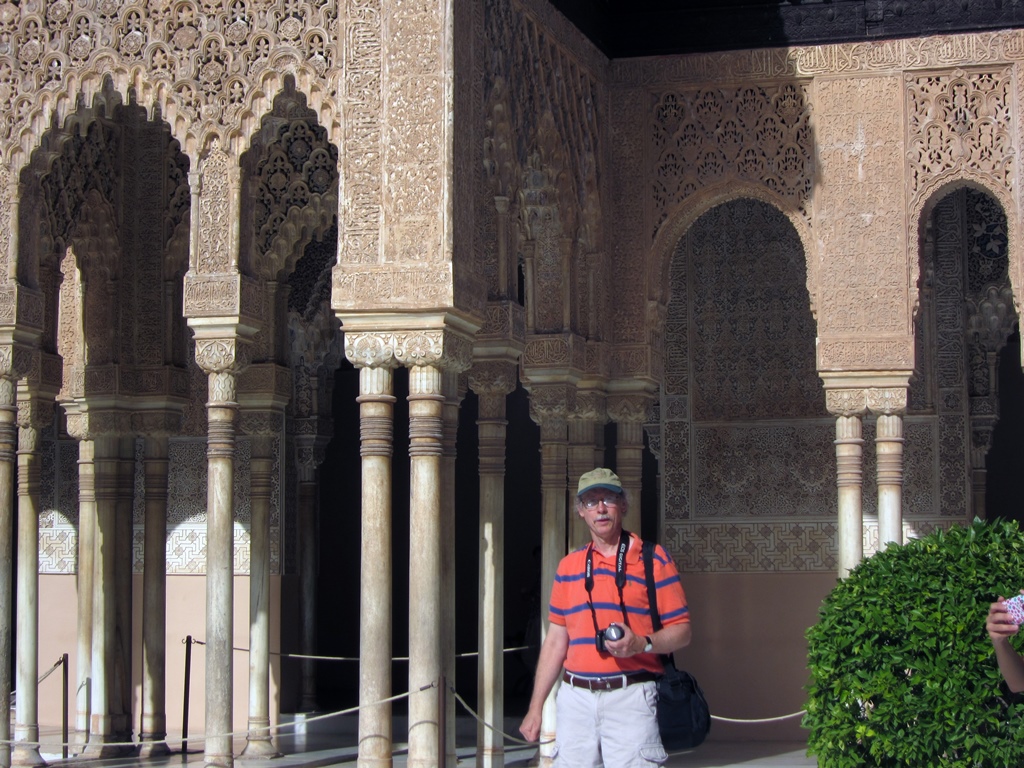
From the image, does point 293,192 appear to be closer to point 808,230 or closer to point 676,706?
point 808,230

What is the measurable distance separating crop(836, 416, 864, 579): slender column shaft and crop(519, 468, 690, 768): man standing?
17.4 ft

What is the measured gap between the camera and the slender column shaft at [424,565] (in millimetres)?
8477

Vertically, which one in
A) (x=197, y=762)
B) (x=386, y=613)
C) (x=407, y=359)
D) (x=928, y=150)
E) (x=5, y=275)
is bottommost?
(x=197, y=762)

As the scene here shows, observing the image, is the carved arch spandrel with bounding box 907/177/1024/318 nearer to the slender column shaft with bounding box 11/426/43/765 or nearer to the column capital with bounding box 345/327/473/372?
the column capital with bounding box 345/327/473/372

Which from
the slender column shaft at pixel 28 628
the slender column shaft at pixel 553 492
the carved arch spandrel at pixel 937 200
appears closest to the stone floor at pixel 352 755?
the slender column shaft at pixel 28 628

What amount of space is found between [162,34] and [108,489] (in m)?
3.52

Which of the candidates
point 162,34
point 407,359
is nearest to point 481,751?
point 407,359

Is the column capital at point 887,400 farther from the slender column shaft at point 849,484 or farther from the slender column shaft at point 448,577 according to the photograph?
the slender column shaft at point 448,577

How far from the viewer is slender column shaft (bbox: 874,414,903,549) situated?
1079 centimetres

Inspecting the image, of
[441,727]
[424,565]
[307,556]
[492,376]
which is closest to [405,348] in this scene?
[424,565]

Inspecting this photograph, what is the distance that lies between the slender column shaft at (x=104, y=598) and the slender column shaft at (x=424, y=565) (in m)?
3.65

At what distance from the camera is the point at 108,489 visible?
11.7m

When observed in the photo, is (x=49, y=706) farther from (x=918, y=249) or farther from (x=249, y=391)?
(x=918, y=249)

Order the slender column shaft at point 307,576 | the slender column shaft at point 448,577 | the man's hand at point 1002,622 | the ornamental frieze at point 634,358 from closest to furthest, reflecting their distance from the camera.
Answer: the man's hand at point 1002,622 < the slender column shaft at point 448,577 < the ornamental frieze at point 634,358 < the slender column shaft at point 307,576
